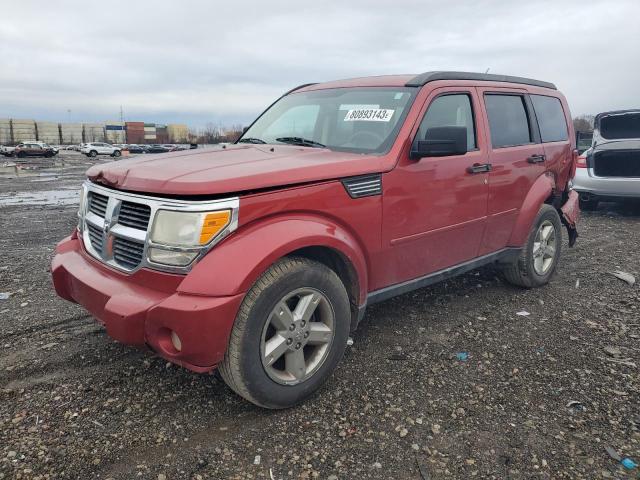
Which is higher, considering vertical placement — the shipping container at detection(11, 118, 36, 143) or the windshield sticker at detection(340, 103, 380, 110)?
the shipping container at detection(11, 118, 36, 143)

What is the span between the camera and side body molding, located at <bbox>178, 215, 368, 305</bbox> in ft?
7.63

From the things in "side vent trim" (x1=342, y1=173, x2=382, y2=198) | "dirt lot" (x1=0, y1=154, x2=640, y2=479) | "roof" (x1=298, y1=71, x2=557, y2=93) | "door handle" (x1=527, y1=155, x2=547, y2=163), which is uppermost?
"roof" (x1=298, y1=71, x2=557, y2=93)

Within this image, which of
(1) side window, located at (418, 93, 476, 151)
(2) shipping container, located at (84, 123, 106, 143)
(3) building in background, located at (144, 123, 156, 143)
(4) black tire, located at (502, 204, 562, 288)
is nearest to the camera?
(1) side window, located at (418, 93, 476, 151)

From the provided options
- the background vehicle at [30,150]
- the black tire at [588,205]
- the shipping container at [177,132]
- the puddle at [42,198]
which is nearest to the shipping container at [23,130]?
the shipping container at [177,132]

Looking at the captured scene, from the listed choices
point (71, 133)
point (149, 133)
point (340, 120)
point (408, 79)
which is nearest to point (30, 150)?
point (340, 120)

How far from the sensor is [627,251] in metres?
6.46

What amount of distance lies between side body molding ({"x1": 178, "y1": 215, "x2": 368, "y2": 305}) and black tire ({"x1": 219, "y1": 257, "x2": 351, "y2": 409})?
3.7 inches

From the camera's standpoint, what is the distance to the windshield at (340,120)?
3320 millimetres

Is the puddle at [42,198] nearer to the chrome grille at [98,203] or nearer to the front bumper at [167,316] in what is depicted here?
the chrome grille at [98,203]

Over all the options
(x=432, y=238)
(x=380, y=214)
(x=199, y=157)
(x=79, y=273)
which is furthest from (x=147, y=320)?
Result: (x=432, y=238)

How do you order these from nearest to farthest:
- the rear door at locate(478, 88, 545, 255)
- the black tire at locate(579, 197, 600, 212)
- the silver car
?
1. the rear door at locate(478, 88, 545, 255)
2. the silver car
3. the black tire at locate(579, 197, 600, 212)

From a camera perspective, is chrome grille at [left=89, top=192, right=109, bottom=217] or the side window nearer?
chrome grille at [left=89, top=192, right=109, bottom=217]

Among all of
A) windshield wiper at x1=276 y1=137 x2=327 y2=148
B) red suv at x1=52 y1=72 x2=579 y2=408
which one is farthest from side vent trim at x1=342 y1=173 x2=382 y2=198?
windshield wiper at x1=276 y1=137 x2=327 y2=148

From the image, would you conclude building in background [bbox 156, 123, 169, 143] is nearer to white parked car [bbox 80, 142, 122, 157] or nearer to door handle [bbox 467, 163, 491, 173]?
white parked car [bbox 80, 142, 122, 157]
